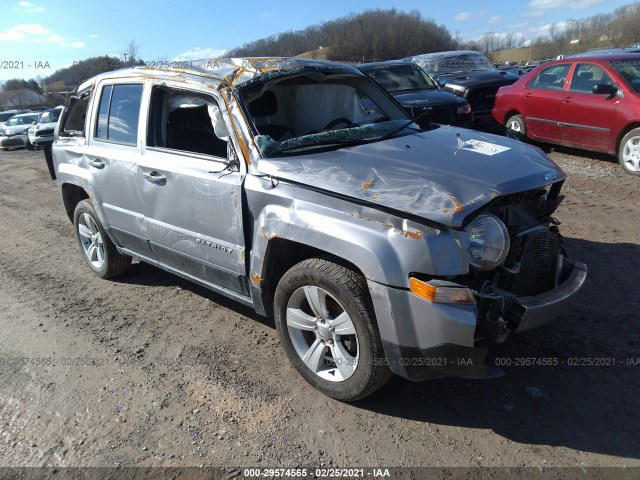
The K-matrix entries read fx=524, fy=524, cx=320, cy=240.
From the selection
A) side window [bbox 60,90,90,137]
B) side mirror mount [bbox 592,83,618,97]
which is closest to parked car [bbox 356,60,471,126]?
side mirror mount [bbox 592,83,618,97]

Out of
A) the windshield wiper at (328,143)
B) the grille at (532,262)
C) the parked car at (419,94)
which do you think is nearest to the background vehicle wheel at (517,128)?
the parked car at (419,94)

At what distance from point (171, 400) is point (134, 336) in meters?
1.04

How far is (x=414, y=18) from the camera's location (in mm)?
84000

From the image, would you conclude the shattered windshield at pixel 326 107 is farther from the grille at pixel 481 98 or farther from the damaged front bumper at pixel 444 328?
the grille at pixel 481 98

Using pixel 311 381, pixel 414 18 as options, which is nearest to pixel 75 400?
pixel 311 381

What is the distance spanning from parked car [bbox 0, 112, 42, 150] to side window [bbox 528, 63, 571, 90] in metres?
20.2

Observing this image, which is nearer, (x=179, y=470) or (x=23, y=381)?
(x=179, y=470)

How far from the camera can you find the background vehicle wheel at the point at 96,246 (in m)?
5.10

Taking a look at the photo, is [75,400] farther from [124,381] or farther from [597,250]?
[597,250]

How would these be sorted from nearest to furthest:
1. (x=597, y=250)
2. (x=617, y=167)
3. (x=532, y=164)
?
(x=532, y=164), (x=597, y=250), (x=617, y=167)

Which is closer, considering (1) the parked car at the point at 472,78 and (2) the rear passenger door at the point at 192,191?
(2) the rear passenger door at the point at 192,191

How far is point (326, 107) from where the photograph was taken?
456 cm

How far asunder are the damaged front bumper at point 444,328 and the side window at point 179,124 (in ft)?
6.61

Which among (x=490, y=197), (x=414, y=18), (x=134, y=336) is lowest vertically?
(x=134, y=336)
